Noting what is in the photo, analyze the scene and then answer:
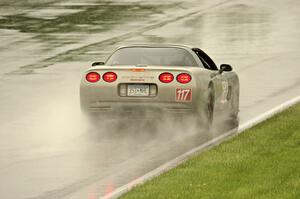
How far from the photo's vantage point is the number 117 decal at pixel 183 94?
17.8 m

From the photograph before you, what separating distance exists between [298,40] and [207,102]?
1898 centimetres

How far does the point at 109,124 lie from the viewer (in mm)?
18469

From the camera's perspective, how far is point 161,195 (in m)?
11.5

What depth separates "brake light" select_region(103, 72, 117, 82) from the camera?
1772 cm

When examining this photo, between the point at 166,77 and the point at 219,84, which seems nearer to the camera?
the point at 166,77

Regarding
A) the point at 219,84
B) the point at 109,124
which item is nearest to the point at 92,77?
the point at 109,124

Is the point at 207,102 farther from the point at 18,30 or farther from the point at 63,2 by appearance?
the point at 63,2

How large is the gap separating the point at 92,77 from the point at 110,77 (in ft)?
1.05

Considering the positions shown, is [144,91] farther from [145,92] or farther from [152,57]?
[152,57]

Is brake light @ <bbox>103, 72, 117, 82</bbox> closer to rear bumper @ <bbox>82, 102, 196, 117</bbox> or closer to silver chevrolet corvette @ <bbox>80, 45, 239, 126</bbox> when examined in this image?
silver chevrolet corvette @ <bbox>80, 45, 239, 126</bbox>

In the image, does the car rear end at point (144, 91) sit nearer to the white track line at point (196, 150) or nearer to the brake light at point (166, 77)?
the brake light at point (166, 77)

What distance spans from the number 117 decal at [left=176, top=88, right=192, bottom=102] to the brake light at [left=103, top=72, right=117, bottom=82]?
93 centimetres

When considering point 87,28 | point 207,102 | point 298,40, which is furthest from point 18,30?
point 207,102

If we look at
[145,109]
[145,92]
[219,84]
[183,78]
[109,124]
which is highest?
[183,78]
